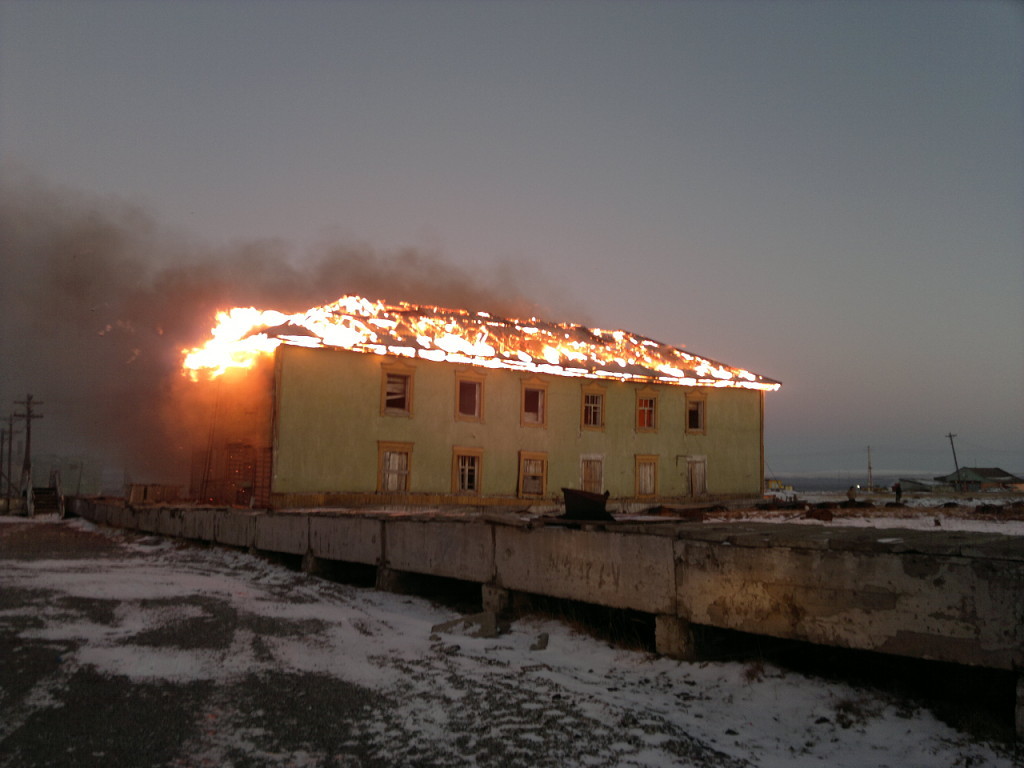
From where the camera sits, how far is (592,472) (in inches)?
1231

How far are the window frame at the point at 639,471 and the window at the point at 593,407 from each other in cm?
216

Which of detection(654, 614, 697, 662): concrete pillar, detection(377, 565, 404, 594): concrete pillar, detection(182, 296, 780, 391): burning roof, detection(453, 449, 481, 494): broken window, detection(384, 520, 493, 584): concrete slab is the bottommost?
detection(377, 565, 404, 594): concrete pillar

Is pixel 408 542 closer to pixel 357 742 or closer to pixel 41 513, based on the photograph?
pixel 357 742

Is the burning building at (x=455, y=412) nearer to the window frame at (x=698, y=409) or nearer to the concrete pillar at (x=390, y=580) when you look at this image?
the window frame at (x=698, y=409)

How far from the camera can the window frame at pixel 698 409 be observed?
33.7 metres

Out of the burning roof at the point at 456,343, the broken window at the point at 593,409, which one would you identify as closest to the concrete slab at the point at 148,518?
the burning roof at the point at 456,343

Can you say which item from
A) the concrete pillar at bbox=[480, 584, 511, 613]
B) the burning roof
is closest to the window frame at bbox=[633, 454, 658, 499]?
the burning roof

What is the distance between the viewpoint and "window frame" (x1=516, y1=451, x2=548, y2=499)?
2955 centimetres

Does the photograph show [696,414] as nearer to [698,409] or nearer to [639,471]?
[698,409]

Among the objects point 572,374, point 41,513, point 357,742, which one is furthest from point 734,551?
point 41,513

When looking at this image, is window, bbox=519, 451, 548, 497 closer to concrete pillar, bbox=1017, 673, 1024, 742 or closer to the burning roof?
the burning roof

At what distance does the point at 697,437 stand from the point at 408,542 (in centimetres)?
2354

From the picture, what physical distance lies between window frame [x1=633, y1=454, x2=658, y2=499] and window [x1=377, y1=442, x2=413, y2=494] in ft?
31.0

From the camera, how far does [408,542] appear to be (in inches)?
469
